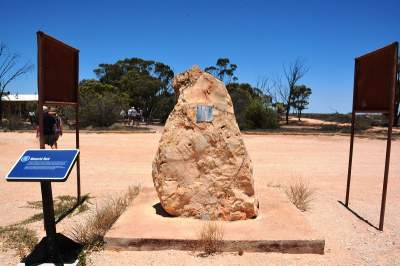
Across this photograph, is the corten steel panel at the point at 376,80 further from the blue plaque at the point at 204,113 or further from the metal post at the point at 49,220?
the metal post at the point at 49,220

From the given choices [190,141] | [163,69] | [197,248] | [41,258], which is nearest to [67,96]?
[190,141]

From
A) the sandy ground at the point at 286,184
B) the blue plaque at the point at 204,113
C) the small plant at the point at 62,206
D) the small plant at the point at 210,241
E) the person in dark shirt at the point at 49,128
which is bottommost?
the small plant at the point at 62,206

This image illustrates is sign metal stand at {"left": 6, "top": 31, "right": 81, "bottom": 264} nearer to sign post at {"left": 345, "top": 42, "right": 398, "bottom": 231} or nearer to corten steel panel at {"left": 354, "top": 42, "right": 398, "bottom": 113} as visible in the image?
sign post at {"left": 345, "top": 42, "right": 398, "bottom": 231}

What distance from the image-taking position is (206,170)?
5297mm

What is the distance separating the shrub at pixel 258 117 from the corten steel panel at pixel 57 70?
21.1 meters

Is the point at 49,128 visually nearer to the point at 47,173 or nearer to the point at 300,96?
the point at 47,173

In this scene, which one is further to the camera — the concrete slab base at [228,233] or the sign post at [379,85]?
the sign post at [379,85]

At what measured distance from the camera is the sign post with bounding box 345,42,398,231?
552 centimetres

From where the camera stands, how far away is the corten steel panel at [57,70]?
17.3 ft

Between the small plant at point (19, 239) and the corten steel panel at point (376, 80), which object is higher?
the corten steel panel at point (376, 80)

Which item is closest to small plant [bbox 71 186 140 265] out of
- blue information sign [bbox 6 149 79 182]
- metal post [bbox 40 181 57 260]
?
metal post [bbox 40 181 57 260]

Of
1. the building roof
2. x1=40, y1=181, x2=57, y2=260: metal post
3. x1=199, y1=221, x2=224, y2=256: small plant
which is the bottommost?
x1=199, y1=221, x2=224, y2=256: small plant

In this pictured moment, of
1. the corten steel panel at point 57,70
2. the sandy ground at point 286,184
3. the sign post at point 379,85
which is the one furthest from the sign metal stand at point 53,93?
the sign post at point 379,85

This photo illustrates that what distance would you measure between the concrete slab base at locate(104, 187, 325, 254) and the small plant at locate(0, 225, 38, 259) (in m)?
0.99
